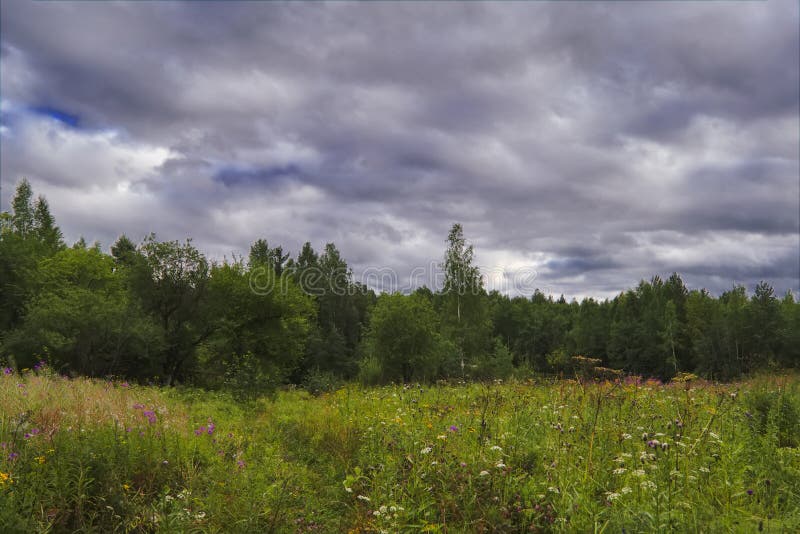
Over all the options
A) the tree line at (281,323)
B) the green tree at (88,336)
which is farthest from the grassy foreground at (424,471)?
the green tree at (88,336)

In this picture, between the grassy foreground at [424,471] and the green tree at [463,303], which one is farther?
the green tree at [463,303]

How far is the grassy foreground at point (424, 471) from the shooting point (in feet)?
12.9

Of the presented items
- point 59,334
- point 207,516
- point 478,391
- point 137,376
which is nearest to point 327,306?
point 137,376

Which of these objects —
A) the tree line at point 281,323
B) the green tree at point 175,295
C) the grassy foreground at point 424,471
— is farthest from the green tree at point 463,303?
the grassy foreground at point 424,471

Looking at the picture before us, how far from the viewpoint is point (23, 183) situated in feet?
184

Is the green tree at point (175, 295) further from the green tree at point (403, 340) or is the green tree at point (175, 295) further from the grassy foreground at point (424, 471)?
the grassy foreground at point (424, 471)

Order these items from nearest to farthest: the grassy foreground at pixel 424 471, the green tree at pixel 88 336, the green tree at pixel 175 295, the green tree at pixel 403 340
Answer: the grassy foreground at pixel 424 471, the green tree at pixel 88 336, the green tree at pixel 175 295, the green tree at pixel 403 340

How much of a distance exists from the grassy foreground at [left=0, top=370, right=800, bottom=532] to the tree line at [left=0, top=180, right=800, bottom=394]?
9.97 ft

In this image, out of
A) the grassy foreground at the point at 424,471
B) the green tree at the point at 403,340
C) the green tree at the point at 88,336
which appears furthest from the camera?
the green tree at the point at 403,340

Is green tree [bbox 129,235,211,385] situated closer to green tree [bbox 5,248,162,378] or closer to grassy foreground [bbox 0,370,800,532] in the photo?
green tree [bbox 5,248,162,378]

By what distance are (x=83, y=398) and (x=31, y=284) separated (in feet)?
84.6

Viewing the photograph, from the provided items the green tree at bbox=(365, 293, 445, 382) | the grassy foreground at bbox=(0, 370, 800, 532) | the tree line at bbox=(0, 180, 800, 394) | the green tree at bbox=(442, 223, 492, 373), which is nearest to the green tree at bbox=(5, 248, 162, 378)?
the tree line at bbox=(0, 180, 800, 394)

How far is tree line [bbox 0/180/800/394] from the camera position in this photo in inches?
816

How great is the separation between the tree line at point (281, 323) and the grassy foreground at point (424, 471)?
9.97 ft
